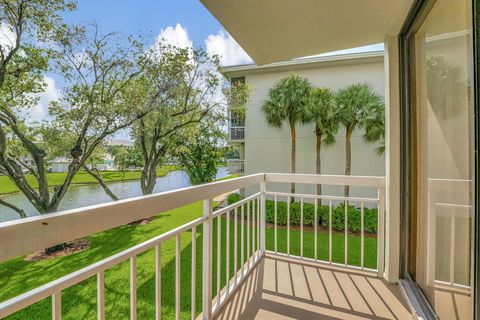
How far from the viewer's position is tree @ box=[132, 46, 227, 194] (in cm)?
688

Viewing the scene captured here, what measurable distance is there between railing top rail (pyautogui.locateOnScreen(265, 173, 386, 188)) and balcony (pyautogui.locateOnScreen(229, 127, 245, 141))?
784 centimetres

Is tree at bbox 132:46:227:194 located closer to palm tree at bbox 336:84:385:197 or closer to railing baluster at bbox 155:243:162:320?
palm tree at bbox 336:84:385:197

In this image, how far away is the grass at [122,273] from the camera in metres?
3.21

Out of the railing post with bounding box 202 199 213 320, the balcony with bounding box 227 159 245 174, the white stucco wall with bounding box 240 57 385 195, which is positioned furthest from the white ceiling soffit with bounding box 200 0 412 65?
the balcony with bounding box 227 159 245 174

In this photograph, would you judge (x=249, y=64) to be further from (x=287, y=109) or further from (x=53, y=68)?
(x=53, y=68)

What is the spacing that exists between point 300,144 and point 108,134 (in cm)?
656

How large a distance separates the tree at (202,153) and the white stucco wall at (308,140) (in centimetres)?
149

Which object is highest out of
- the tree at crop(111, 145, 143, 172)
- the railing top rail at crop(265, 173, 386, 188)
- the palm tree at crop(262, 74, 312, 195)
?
the palm tree at crop(262, 74, 312, 195)

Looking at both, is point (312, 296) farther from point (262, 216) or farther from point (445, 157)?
Answer: point (445, 157)

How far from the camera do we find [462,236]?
1062 millimetres

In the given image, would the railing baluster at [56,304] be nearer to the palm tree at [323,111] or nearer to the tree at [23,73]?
the tree at [23,73]

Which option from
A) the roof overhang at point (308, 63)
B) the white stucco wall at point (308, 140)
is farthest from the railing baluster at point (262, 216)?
the white stucco wall at point (308, 140)

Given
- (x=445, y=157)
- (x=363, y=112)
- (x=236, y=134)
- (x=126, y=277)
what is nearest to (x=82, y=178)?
(x=126, y=277)

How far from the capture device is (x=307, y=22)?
197 cm
